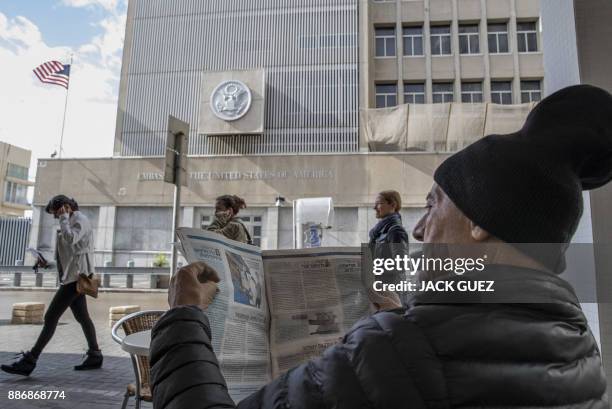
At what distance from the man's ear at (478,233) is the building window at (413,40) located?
2657cm

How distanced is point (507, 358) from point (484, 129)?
22.8 meters

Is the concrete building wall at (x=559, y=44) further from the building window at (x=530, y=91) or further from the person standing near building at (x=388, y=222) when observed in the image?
the building window at (x=530, y=91)

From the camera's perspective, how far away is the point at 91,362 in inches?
203

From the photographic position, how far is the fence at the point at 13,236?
24281mm

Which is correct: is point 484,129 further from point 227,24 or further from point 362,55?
point 227,24

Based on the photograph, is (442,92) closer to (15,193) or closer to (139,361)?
(139,361)

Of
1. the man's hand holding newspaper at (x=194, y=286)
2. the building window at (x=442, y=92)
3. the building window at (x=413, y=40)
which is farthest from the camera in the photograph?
the building window at (x=413, y=40)

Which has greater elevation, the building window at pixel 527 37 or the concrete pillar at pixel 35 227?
the building window at pixel 527 37

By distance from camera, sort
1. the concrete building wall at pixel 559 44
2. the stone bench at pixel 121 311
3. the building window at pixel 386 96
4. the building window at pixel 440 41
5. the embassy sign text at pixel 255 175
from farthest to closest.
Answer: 1. the building window at pixel 440 41
2. the building window at pixel 386 96
3. the embassy sign text at pixel 255 175
4. the stone bench at pixel 121 311
5. the concrete building wall at pixel 559 44

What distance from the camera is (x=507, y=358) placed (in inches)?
28.1

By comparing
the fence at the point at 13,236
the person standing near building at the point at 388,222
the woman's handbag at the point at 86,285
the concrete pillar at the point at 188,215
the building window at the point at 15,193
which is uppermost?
the building window at the point at 15,193

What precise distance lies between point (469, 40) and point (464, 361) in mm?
27816

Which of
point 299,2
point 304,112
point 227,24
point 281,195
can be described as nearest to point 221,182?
point 281,195

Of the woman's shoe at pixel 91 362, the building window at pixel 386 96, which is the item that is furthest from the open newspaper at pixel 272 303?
the building window at pixel 386 96
